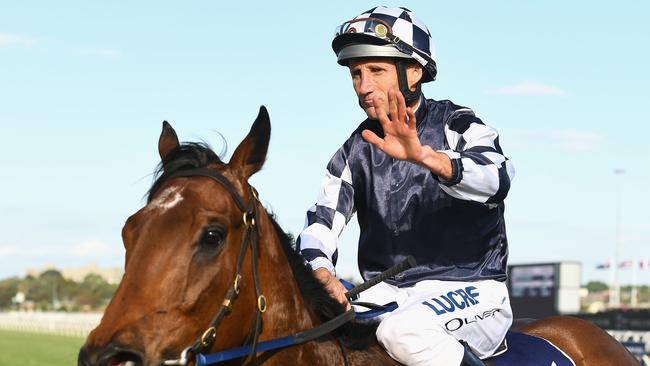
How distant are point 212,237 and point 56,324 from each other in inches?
1779

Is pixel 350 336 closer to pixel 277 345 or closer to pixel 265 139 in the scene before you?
pixel 277 345

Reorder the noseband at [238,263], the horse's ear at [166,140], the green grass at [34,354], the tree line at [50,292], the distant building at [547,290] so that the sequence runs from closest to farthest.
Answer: the noseband at [238,263]
the horse's ear at [166,140]
the green grass at [34,354]
the distant building at [547,290]
the tree line at [50,292]

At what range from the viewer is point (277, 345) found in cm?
394

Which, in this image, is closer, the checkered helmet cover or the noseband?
the noseband

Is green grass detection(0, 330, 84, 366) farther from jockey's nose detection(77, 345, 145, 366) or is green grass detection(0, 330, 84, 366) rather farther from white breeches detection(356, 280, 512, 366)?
jockey's nose detection(77, 345, 145, 366)

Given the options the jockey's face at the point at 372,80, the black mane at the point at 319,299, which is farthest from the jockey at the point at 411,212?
the black mane at the point at 319,299

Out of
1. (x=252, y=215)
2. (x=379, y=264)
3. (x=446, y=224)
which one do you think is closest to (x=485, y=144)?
(x=446, y=224)

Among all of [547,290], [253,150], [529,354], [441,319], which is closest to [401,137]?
[253,150]

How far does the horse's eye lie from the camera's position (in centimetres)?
354

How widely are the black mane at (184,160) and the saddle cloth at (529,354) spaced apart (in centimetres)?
188

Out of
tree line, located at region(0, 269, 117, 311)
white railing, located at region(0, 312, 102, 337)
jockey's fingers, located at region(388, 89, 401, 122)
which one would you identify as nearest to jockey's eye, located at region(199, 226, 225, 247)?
jockey's fingers, located at region(388, 89, 401, 122)

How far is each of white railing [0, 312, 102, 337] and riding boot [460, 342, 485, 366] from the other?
34.6m

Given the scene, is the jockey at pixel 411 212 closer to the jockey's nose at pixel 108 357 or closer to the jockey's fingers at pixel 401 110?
the jockey's fingers at pixel 401 110

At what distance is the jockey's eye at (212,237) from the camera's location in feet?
11.6
